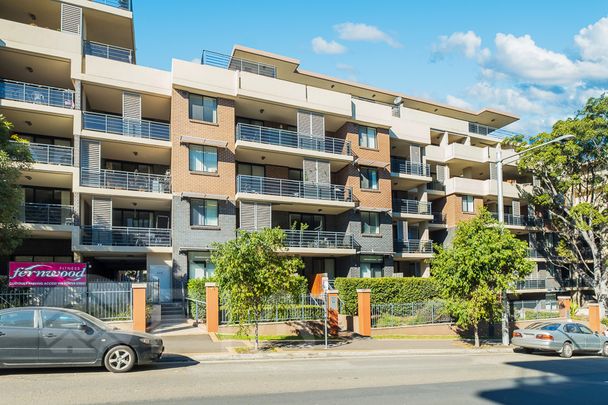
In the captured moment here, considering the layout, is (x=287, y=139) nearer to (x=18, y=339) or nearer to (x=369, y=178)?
(x=369, y=178)

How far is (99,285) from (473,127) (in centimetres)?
3789

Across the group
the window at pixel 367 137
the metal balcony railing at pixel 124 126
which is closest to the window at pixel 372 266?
the window at pixel 367 137

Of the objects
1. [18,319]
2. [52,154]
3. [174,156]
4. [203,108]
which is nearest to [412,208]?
[203,108]

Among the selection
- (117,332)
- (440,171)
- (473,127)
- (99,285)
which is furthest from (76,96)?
(473,127)

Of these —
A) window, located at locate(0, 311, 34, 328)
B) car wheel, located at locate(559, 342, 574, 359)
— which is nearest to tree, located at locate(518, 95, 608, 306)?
car wheel, located at locate(559, 342, 574, 359)

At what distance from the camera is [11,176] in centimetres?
1762

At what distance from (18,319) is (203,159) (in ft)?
55.1

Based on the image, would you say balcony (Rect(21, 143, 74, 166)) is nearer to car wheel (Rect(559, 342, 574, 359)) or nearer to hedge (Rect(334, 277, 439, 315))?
hedge (Rect(334, 277, 439, 315))

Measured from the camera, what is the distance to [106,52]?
86.5ft

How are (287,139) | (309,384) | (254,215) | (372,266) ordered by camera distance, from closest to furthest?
1. (309,384)
2. (254,215)
3. (287,139)
4. (372,266)

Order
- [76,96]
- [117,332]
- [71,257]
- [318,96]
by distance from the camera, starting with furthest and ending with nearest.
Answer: [318,96]
[71,257]
[76,96]
[117,332]

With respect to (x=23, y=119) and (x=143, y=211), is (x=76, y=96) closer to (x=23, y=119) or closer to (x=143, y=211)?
(x=23, y=119)

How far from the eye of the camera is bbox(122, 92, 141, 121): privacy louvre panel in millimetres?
26000

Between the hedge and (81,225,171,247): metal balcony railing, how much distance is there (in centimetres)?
1008
